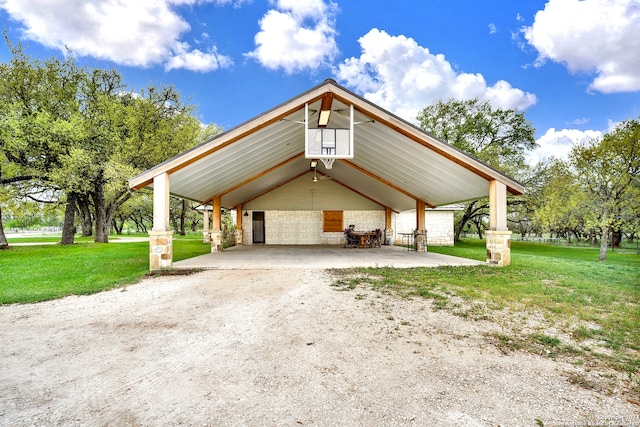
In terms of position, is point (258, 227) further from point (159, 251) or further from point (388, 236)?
point (159, 251)

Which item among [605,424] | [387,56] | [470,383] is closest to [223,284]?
[470,383]

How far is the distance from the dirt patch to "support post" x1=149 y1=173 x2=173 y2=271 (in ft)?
10.4

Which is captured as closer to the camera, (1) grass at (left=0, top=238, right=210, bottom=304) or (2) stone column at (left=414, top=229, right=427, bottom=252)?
(1) grass at (left=0, top=238, right=210, bottom=304)

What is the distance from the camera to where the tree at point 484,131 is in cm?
1992

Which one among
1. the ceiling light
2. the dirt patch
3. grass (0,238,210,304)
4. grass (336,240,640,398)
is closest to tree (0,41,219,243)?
grass (0,238,210,304)

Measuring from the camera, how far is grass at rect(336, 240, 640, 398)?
117 inches

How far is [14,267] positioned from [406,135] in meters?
11.5

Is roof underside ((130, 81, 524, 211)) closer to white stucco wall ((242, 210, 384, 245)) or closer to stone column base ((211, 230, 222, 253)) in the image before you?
stone column base ((211, 230, 222, 253))

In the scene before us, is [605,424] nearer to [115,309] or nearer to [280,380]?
[280,380]

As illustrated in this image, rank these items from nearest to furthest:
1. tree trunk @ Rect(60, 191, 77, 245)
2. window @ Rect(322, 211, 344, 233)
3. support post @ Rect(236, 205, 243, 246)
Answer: tree trunk @ Rect(60, 191, 77, 245)
support post @ Rect(236, 205, 243, 246)
window @ Rect(322, 211, 344, 233)


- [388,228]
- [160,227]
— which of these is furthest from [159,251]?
[388,228]

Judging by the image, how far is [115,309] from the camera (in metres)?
4.41

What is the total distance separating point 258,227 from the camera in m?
17.4

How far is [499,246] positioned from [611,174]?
803cm
